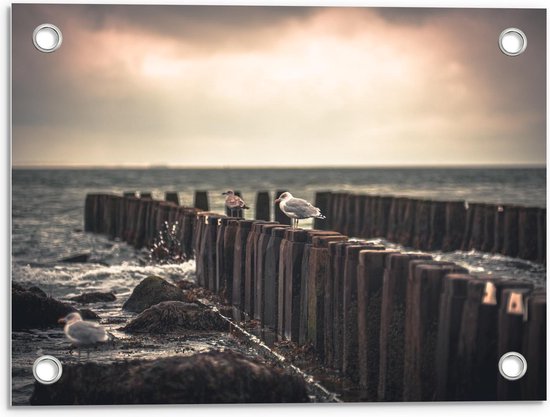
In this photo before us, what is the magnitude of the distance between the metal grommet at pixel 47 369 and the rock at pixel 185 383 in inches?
7.2

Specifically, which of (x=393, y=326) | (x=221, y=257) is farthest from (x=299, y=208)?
(x=393, y=326)

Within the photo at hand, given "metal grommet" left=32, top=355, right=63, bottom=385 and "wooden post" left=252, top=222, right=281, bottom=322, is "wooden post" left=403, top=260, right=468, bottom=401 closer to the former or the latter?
"wooden post" left=252, top=222, right=281, bottom=322

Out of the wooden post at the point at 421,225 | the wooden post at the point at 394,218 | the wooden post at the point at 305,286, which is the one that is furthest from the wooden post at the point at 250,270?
the wooden post at the point at 394,218

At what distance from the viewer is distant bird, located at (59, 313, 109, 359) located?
762cm

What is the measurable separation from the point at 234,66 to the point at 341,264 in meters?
3.78

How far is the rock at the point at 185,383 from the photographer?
22.4 feet

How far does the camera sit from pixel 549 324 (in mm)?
7316

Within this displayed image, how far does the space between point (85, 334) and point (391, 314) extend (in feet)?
7.66

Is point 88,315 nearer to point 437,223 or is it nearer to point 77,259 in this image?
point 77,259

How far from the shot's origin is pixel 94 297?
31.9 feet

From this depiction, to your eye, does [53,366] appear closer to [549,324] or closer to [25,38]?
[25,38]

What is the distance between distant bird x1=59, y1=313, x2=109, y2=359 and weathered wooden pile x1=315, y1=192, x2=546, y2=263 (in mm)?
4048

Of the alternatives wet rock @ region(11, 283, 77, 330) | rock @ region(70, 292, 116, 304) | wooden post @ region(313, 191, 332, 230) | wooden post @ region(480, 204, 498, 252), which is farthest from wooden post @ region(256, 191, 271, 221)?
wet rock @ region(11, 283, 77, 330)

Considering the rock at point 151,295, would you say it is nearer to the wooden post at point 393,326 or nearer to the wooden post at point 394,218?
the wooden post at point 393,326
